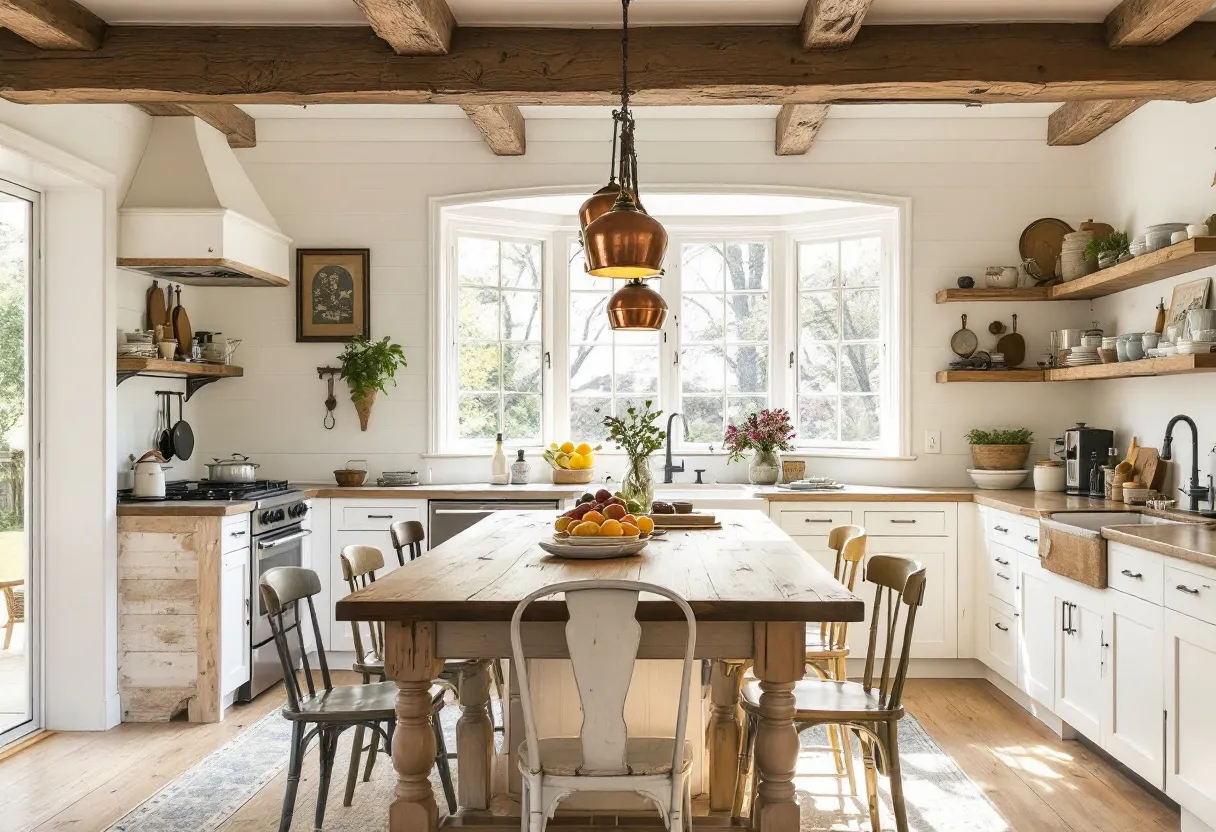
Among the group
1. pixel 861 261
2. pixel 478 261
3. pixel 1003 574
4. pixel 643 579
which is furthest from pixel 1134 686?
pixel 478 261

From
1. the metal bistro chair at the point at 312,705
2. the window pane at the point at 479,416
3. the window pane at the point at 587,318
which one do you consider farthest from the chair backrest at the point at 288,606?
the window pane at the point at 587,318

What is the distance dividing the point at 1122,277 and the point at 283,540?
4195mm

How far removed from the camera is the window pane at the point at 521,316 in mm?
6102

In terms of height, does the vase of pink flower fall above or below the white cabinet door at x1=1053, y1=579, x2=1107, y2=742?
above

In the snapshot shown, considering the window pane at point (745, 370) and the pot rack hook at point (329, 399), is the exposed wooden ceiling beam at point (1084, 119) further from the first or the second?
the pot rack hook at point (329, 399)

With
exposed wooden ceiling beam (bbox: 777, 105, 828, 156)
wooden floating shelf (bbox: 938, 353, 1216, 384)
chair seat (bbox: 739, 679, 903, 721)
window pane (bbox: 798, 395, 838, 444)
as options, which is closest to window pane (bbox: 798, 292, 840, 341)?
window pane (bbox: 798, 395, 838, 444)

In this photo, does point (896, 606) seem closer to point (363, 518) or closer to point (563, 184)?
point (363, 518)

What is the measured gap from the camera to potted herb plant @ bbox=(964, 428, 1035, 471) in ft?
17.8

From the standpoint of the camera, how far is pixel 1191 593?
3.03 metres

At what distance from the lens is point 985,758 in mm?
3920

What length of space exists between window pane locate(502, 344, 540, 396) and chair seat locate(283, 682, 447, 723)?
315 centimetres

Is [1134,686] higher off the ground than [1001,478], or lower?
lower

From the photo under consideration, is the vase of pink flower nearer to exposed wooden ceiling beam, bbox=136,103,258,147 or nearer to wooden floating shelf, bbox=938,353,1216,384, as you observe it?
wooden floating shelf, bbox=938,353,1216,384

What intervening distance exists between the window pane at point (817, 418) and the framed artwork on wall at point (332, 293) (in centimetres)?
265
